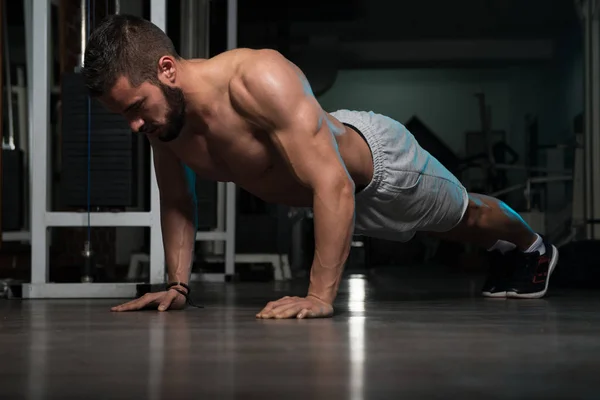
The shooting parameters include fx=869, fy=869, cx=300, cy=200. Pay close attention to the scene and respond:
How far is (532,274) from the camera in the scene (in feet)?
8.20

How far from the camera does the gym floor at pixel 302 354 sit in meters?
0.95

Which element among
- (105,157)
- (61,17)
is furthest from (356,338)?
(61,17)

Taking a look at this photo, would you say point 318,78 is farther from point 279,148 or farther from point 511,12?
point 279,148

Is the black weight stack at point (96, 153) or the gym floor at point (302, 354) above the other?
the black weight stack at point (96, 153)

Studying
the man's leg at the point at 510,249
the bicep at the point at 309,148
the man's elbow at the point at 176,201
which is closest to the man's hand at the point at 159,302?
the man's elbow at the point at 176,201

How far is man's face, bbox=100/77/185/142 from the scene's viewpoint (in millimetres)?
1779

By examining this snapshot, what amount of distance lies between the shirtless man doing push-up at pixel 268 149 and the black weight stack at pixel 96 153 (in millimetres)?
506

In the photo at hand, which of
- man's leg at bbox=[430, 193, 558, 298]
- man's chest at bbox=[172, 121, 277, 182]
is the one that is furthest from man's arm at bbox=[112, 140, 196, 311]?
man's leg at bbox=[430, 193, 558, 298]

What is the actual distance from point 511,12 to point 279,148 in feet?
14.2

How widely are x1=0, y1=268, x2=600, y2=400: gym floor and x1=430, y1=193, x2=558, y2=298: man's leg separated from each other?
0.35 meters

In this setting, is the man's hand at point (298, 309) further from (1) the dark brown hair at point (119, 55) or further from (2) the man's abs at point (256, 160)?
(1) the dark brown hair at point (119, 55)

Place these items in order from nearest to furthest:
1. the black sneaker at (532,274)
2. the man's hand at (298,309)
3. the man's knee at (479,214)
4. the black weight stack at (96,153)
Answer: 1. the man's hand at (298,309)
2. the man's knee at (479,214)
3. the black sneaker at (532,274)
4. the black weight stack at (96,153)

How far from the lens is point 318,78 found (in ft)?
18.6

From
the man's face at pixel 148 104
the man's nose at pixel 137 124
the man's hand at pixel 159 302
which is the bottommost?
the man's hand at pixel 159 302
